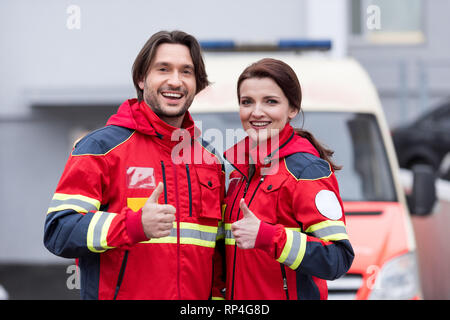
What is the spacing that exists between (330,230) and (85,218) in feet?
2.89

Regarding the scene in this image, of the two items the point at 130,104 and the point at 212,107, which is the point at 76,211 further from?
the point at 212,107

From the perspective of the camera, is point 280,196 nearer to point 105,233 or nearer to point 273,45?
point 105,233

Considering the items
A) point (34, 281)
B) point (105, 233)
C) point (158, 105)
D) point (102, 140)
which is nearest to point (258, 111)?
point (158, 105)

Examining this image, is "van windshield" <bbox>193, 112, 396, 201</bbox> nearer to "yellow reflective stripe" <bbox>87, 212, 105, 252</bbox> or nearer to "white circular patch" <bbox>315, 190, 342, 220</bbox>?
"white circular patch" <bbox>315, 190, 342, 220</bbox>

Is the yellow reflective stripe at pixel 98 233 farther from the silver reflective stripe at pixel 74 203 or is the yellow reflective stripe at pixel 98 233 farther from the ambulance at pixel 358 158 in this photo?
the ambulance at pixel 358 158

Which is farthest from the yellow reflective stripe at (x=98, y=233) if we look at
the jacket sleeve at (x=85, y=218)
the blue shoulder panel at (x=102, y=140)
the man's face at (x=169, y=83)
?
the man's face at (x=169, y=83)

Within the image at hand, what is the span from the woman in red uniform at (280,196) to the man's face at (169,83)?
0.24 meters

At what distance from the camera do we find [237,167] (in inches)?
93.0

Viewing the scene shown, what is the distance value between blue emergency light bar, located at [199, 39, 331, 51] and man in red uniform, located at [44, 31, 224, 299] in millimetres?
2714

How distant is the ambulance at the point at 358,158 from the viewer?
10.6 ft

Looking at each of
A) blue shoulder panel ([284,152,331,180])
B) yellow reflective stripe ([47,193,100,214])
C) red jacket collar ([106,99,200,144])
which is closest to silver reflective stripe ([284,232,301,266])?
blue shoulder panel ([284,152,331,180])

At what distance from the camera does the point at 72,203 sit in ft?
6.73
